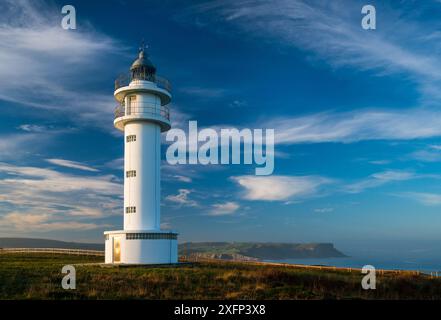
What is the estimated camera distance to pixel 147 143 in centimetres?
3550

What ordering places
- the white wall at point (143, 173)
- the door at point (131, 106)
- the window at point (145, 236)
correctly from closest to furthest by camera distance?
the window at point (145, 236), the white wall at point (143, 173), the door at point (131, 106)

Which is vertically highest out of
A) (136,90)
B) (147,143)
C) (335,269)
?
(136,90)

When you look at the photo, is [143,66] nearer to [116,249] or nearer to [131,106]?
[131,106]

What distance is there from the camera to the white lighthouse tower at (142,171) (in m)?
33.7

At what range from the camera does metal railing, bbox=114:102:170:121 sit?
3569cm

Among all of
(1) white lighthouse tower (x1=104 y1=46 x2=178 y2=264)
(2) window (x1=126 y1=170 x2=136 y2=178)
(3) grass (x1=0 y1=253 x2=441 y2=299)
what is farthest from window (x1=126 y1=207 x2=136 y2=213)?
(3) grass (x1=0 y1=253 x2=441 y2=299)

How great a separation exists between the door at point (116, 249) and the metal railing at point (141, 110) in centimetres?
994

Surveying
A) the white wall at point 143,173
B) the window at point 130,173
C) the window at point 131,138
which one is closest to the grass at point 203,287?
the white wall at point 143,173

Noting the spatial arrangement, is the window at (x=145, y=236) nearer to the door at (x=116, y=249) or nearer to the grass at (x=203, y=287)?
the door at (x=116, y=249)

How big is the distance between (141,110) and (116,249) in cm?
1098
